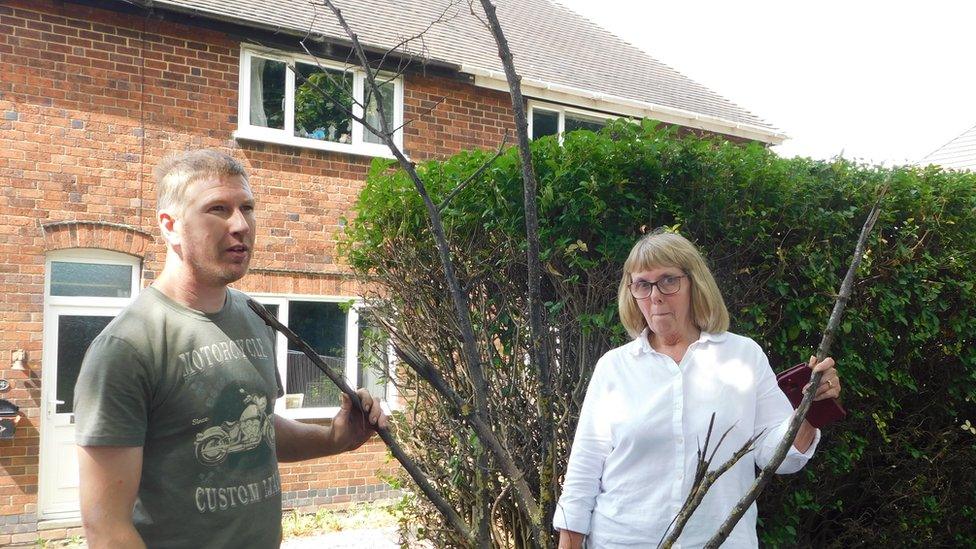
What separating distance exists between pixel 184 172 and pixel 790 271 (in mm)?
2759

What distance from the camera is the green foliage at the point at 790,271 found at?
3.67m

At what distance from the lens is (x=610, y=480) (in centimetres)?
266

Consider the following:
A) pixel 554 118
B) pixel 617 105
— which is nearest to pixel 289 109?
pixel 554 118

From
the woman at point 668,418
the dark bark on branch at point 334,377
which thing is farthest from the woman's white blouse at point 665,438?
the dark bark on branch at point 334,377

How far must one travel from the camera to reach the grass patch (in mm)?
9406

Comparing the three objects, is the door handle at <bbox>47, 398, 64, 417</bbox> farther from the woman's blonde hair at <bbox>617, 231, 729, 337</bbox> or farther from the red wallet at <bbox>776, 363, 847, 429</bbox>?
the red wallet at <bbox>776, 363, 847, 429</bbox>

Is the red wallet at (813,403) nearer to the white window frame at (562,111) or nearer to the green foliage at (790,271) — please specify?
the green foliage at (790,271)

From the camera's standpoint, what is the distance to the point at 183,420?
6.61ft

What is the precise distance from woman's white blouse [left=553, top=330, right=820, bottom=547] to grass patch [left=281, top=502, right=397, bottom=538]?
687 cm

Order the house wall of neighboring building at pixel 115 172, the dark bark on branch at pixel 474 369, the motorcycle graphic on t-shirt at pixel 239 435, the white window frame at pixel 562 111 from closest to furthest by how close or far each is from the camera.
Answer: the dark bark on branch at pixel 474 369 < the motorcycle graphic on t-shirt at pixel 239 435 < the house wall of neighboring building at pixel 115 172 < the white window frame at pixel 562 111

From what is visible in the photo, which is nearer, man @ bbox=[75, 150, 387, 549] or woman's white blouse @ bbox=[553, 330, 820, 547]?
man @ bbox=[75, 150, 387, 549]

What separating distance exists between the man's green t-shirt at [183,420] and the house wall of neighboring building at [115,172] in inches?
244

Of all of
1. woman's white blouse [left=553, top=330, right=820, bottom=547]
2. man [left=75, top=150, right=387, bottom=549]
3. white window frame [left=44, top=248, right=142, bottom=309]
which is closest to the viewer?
man [left=75, top=150, right=387, bottom=549]

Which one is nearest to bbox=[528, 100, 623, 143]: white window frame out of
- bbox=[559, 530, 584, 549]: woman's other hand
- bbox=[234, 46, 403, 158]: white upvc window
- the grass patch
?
bbox=[234, 46, 403, 158]: white upvc window
